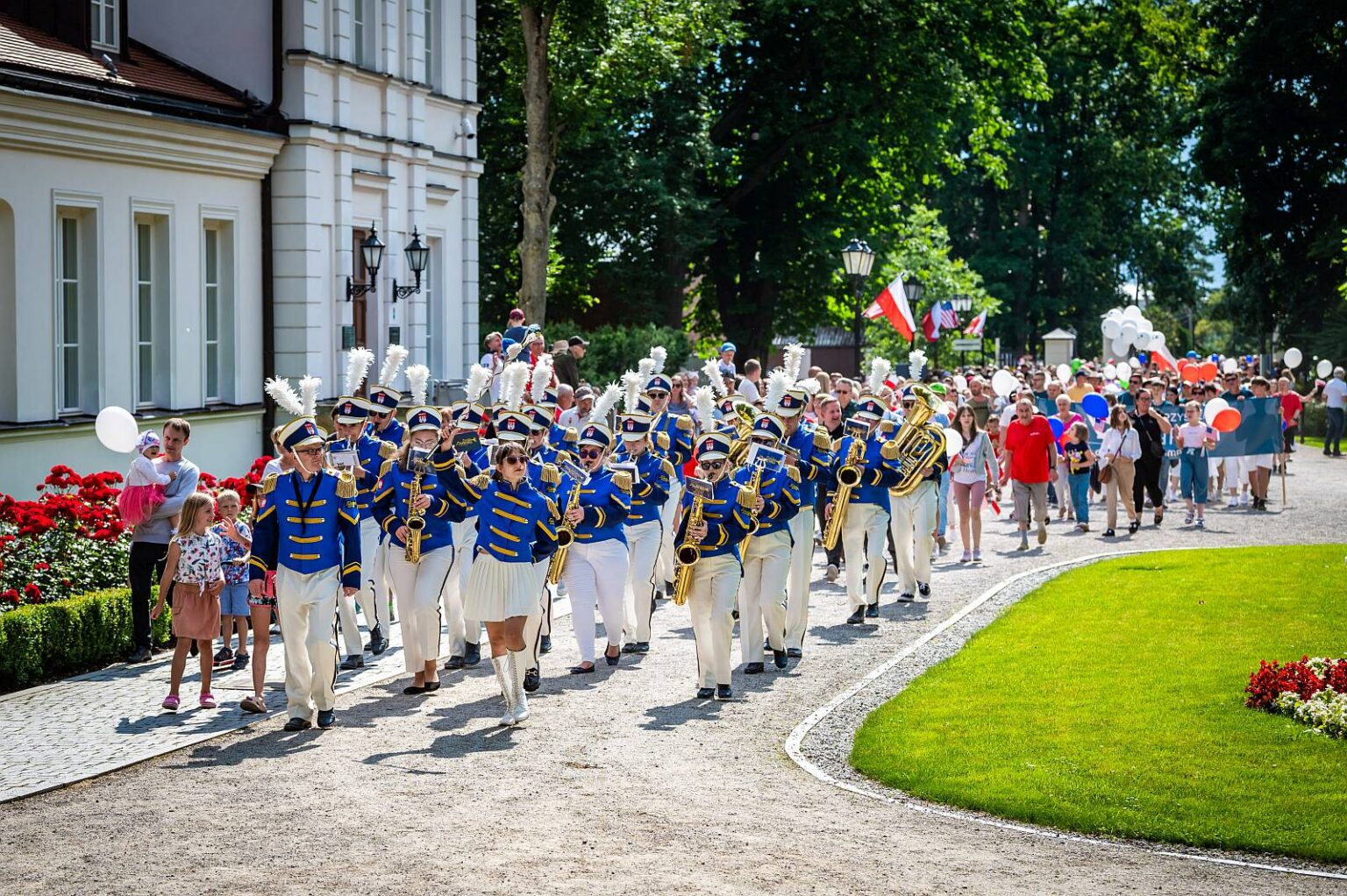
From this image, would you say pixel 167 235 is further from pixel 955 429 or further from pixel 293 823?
pixel 293 823

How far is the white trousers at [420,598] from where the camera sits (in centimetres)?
1327

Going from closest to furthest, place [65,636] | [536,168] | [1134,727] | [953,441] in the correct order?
[1134,727]
[65,636]
[953,441]
[536,168]

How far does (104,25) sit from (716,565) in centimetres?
1296

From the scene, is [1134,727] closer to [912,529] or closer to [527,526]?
[527,526]

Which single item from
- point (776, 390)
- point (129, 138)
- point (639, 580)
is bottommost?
point (639, 580)

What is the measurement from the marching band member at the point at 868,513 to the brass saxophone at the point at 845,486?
86mm

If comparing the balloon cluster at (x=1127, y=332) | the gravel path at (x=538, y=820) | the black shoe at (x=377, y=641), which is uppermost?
the balloon cluster at (x=1127, y=332)

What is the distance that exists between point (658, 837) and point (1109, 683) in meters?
5.15

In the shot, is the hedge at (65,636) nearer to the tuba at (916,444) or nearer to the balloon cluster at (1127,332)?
the tuba at (916,444)

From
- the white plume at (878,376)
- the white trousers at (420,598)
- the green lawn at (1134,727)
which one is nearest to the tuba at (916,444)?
the white plume at (878,376)

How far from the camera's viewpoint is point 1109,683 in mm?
13242

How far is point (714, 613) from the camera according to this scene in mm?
13062

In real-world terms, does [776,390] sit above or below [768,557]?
above

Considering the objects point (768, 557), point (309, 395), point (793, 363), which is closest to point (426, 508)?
point (309, 395)
